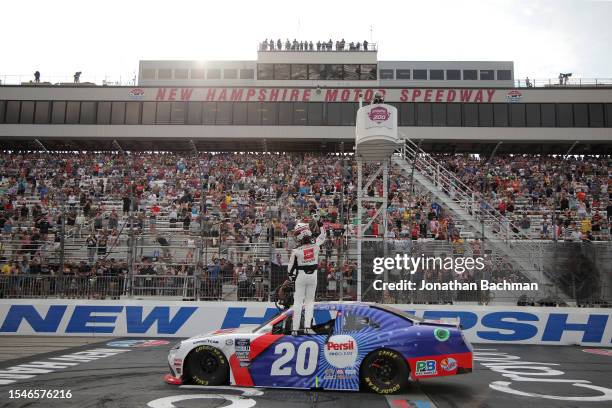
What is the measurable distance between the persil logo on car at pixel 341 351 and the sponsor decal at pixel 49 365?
4496mm

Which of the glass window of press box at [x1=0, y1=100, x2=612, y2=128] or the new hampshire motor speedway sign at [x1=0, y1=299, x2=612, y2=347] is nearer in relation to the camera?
the new hampshire motor speedway sign at [x1=0, y1=299, x2=612, y2=347]

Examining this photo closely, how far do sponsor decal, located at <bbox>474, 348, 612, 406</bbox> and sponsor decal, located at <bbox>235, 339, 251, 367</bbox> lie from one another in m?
3.54

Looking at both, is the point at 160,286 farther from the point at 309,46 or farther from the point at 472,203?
the point at 309,46

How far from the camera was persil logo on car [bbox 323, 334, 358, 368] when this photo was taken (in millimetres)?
7633

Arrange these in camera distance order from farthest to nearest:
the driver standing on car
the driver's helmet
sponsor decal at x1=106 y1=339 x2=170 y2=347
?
sponsor decal at x1=106 y1=339 x2=170 y2=347
the driver's helmet
the driver standing on car

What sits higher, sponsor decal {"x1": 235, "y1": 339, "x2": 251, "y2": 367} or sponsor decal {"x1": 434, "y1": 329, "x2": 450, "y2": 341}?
sponsor decal {"x1": 434, "y1": 329, "x2": 450, "y2": 341}

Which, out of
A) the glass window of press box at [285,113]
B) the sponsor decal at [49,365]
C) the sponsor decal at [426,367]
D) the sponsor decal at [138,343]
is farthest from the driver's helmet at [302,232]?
the glass window of press box at [285,113]

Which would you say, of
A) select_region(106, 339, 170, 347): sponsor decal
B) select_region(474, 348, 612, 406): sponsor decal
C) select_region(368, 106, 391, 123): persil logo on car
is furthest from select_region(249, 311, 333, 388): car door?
select_region(368, 106, 391, 123): persil logo on car

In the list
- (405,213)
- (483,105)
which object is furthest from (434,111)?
(405,213)

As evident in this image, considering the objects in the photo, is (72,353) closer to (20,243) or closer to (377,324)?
(20,243)

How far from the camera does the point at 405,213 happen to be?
67.3 ft

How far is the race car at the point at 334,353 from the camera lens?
753cm

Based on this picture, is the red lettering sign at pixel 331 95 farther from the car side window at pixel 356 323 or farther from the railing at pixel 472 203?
the car side window at pixel 356 323

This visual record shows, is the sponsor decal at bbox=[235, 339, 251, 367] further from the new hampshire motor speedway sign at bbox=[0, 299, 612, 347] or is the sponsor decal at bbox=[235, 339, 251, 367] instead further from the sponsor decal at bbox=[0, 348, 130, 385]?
the new hampshire motor speedway sign at bbox=[0, 299, 612, 347]
